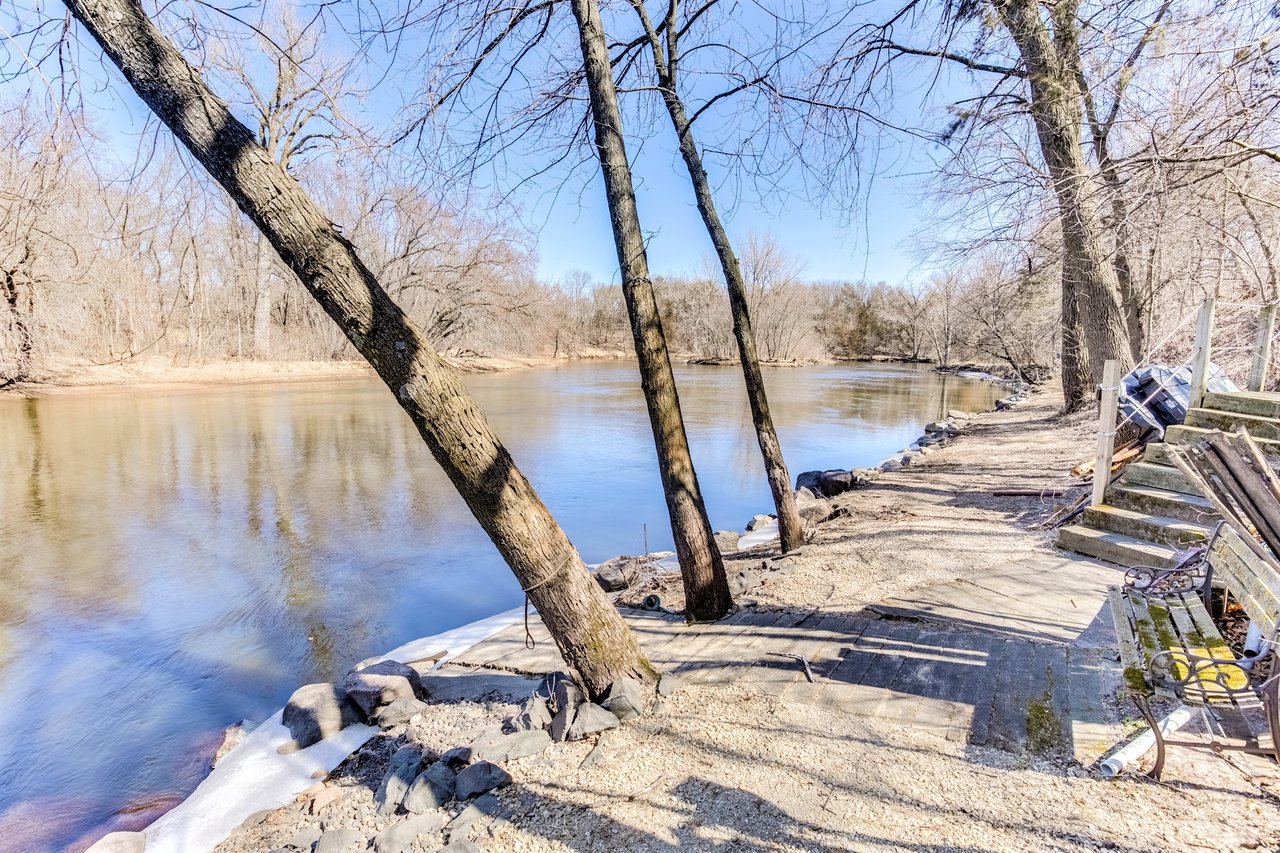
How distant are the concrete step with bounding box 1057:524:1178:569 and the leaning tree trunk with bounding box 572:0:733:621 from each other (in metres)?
2.66

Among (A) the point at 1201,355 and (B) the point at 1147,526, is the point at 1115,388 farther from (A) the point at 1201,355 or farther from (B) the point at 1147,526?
(B) the point at 1147,526

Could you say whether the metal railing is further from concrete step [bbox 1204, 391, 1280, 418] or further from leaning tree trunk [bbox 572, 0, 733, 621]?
leaning tree trunk [bbox 572, 0, 733, 621]

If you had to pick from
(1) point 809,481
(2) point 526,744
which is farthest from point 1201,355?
(2) point 526,744

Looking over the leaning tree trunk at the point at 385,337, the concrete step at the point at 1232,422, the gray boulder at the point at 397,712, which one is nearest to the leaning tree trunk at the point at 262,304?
the gray boulder at the point at 397,712

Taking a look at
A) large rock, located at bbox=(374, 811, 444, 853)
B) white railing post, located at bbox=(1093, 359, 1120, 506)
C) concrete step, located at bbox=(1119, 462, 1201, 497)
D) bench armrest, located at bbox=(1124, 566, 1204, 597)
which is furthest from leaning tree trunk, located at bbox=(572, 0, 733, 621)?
concrete step, located at bbox=(1119, 462, 1201, 497)

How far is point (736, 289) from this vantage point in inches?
199

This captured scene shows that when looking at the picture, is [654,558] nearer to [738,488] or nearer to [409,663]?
[409,663]

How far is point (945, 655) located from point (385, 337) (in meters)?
2.92

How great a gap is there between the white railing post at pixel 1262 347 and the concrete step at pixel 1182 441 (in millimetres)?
1038

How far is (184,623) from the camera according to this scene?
5.31 metres

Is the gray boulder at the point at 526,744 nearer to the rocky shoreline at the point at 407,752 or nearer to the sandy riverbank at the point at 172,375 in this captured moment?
the rocky shoreline at the point at 407,752

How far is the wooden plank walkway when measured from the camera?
2.36 metres

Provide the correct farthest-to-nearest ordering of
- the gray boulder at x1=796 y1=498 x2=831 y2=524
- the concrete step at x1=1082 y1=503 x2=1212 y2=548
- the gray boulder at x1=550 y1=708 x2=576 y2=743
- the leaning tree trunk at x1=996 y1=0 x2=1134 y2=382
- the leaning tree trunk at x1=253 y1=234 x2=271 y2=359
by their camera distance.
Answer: the leaning tree trunk at x1=253 y1=234 x2=271 y2=359
the gray boulder at x1=796 y1=498 x2=831 y2=524
the leaning tree trunk at x1=996 y1=0 x2=1134 y2=382
the concrete step at x1=1082 y1=503 x2=1212 y2=548
the gray boulder at x1=550 y1=708 x2=576 y2=743

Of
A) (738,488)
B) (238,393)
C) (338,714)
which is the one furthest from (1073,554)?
(238,393)
